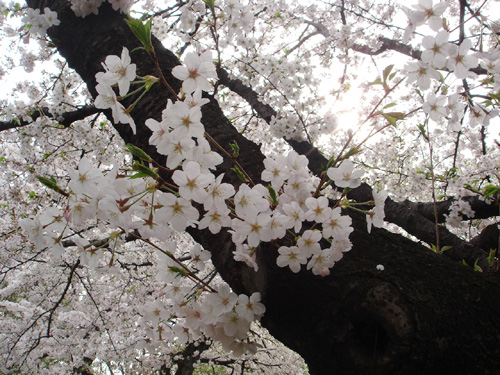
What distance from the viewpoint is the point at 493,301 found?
892 mm

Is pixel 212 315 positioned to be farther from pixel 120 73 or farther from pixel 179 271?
pixel 120 73

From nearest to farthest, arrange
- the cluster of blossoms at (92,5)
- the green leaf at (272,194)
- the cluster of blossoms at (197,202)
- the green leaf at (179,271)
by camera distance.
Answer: the cluster of blossoms at (197,202)
the green leaf at (272,194)
the green leaf at (179,271)
the cluster of blossoms at (92,5)

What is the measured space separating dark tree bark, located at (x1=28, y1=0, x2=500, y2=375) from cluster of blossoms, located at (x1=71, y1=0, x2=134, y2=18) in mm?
1473

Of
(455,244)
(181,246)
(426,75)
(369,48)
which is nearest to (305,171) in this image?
(426,75)

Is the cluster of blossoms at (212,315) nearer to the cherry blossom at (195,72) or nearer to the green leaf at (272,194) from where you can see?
the green leaf at (272,194)

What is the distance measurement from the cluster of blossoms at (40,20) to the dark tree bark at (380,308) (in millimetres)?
1876

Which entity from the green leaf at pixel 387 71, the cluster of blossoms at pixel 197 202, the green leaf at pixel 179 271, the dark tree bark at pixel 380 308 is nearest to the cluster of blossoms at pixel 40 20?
the cluster of blossoms at pixel 197 202

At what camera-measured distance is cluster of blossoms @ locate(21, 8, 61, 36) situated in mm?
2148

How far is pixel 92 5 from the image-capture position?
201cm

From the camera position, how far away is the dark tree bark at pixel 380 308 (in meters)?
0.79

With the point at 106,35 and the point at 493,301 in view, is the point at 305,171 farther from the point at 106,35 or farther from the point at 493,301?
the point at 106,35

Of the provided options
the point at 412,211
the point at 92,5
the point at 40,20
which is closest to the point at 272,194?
the point at 92,5

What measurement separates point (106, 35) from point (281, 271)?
5.95ft

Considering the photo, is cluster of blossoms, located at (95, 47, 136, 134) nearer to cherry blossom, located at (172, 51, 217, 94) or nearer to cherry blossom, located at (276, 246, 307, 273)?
cherry blossom, located at (172, 51, 217, 94)
